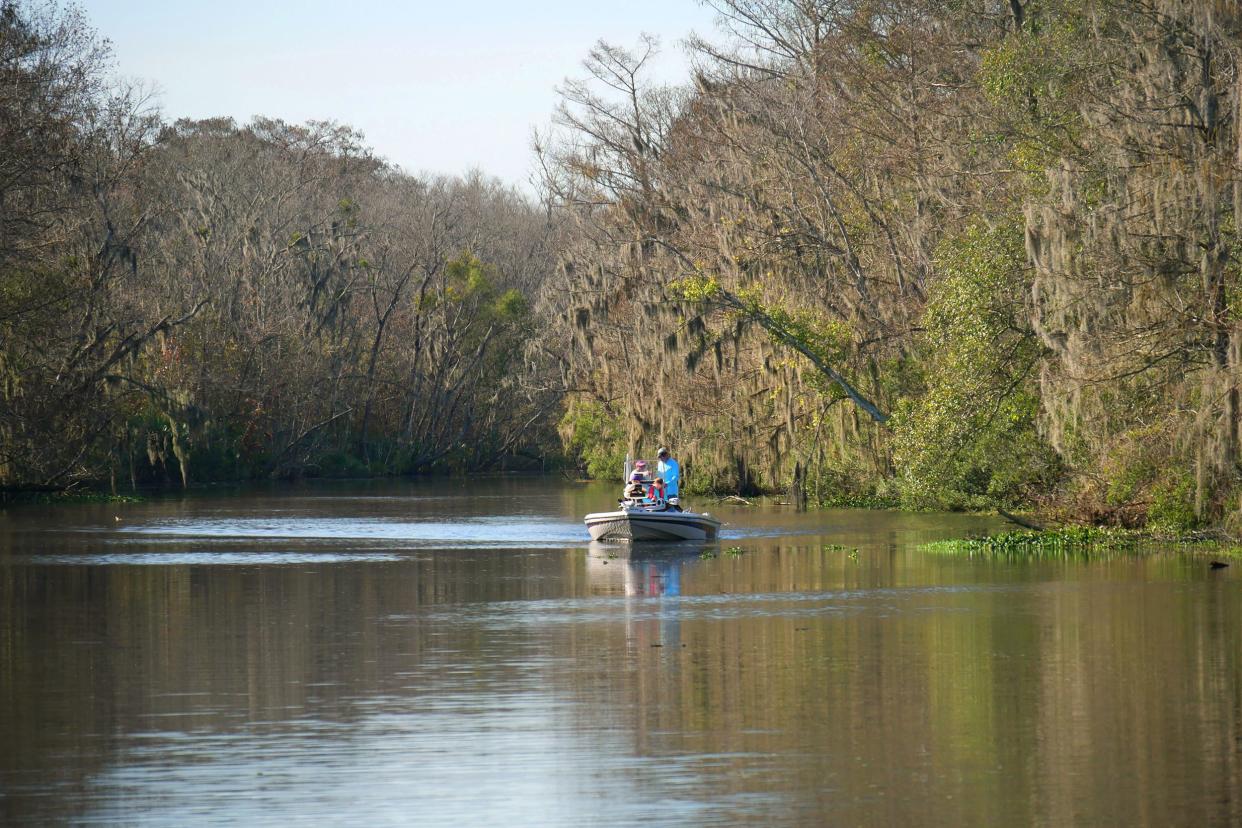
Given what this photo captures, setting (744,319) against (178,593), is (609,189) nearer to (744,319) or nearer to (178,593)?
(744,319)

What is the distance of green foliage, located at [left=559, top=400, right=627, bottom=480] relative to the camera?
198 feet

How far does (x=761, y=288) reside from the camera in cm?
4053

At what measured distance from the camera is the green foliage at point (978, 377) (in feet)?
94.4

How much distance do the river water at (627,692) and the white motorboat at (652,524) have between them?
3669 mm

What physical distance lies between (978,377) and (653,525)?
6.38 metres

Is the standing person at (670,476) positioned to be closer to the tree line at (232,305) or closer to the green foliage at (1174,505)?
the green foliage at (1174,505)

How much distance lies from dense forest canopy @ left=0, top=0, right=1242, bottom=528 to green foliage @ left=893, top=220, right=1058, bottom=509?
7 cm

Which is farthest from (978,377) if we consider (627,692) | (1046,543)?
(627,692)

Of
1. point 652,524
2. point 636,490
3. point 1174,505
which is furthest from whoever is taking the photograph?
point 636,490

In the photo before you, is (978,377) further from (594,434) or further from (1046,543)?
(594,434)

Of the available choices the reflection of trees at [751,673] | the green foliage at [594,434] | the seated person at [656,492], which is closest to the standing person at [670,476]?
the seated person at [656,492]

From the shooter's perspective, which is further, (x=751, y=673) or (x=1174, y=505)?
(x=1174, y=505)

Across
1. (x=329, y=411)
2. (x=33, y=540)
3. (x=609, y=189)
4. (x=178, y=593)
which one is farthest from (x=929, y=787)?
(x=329, y=411)

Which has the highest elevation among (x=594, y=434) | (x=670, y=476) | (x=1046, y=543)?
(x=594, y=434)
